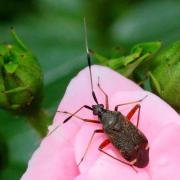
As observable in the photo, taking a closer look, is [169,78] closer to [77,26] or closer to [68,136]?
[68,136]

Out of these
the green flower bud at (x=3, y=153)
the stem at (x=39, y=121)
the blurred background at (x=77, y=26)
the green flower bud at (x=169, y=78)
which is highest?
the green flower bud at (x=169, y=78)

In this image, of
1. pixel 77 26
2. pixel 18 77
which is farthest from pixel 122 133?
pixel 77 26

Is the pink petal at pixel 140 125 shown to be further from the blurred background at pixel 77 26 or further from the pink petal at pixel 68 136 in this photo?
the blurred background at pixel 77 26

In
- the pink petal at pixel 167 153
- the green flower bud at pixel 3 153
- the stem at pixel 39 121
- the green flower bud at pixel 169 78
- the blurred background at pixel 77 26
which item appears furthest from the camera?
the blurred background at pixel 77 26

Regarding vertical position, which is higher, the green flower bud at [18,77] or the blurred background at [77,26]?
the green flower bud at [18,77]

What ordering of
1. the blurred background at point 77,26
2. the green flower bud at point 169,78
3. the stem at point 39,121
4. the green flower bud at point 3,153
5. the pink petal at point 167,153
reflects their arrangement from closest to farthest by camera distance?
the pink petal at point 167,153
the green flower bud at point 169,78
the stem at point 39,121
the green flower bud at point 3,153
the blurred background at point 77,26

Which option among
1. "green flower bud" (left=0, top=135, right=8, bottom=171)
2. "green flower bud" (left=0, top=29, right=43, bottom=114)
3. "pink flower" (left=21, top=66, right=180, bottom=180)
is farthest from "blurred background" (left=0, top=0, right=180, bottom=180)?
"pink flower" (left=21, top=66, right=180, bottom=180)

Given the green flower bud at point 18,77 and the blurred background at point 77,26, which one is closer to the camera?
the green flower bud at point 18,77

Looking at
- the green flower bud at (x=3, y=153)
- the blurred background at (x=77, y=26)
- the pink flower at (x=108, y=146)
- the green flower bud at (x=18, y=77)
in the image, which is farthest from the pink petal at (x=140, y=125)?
the blurred background at (x=77, y=26)
